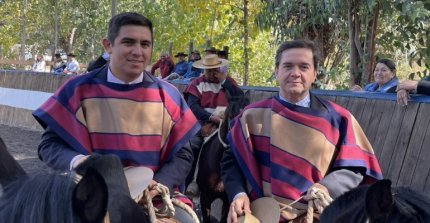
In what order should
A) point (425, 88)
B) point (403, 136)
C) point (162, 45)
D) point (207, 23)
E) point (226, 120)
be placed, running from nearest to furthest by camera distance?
1. point (425, 88)
2. point (403, 136)
3. point (226, 120)
4. point (207, 23)
5. point (162, 45)

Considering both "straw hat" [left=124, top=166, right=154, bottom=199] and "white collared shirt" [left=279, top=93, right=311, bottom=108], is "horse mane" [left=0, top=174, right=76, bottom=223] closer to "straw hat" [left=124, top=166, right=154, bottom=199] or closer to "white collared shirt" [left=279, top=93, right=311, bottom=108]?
"straw hat" [left=124, top=166, right=154, bottom=199]

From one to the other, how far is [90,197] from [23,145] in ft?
37.4

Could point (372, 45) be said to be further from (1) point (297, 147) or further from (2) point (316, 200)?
(2) point (316, 200)

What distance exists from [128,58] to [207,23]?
42.3 feet

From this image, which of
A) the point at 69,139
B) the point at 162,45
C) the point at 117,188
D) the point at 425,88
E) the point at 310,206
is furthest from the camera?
the point at 162,45

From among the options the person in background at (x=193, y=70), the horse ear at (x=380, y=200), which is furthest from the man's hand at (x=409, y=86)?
A: the person in background at (x=193, y=70)

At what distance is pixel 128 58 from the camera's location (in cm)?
349

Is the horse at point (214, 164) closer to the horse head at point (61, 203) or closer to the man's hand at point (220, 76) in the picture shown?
the man's hand at point (220, 76)

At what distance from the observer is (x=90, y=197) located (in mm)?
2211

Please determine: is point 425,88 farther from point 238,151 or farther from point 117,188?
point 117,188

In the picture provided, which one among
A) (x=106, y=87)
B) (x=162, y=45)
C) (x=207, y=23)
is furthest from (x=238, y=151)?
(x=162, y=45)

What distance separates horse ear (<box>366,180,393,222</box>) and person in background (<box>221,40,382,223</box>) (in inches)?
36.7

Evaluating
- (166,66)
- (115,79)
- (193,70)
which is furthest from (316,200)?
(166,66)

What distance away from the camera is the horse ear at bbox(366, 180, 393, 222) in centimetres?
235
